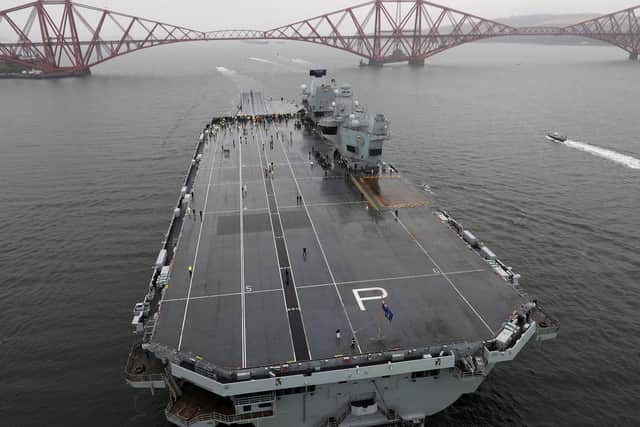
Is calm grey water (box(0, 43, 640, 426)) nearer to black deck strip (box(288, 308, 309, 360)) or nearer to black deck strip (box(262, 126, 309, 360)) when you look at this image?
black deck strip (box(288, 308, 309, 360))

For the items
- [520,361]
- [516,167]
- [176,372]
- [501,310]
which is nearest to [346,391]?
[176,372]

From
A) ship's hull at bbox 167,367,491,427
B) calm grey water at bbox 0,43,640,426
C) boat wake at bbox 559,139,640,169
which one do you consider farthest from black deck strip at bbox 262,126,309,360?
boat wake at bbox 559,139,640,169

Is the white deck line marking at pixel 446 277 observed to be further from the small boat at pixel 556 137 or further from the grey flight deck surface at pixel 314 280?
the small boat at pixel 556 137

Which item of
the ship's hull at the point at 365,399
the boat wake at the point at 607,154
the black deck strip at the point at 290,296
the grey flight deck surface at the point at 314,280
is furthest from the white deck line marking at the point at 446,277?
the boat wake at the point at 607,154

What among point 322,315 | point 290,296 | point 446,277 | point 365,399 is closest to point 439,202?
point 446,277

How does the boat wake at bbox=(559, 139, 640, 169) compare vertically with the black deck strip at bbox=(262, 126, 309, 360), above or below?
above

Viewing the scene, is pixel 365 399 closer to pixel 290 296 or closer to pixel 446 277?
pixel 290 296
